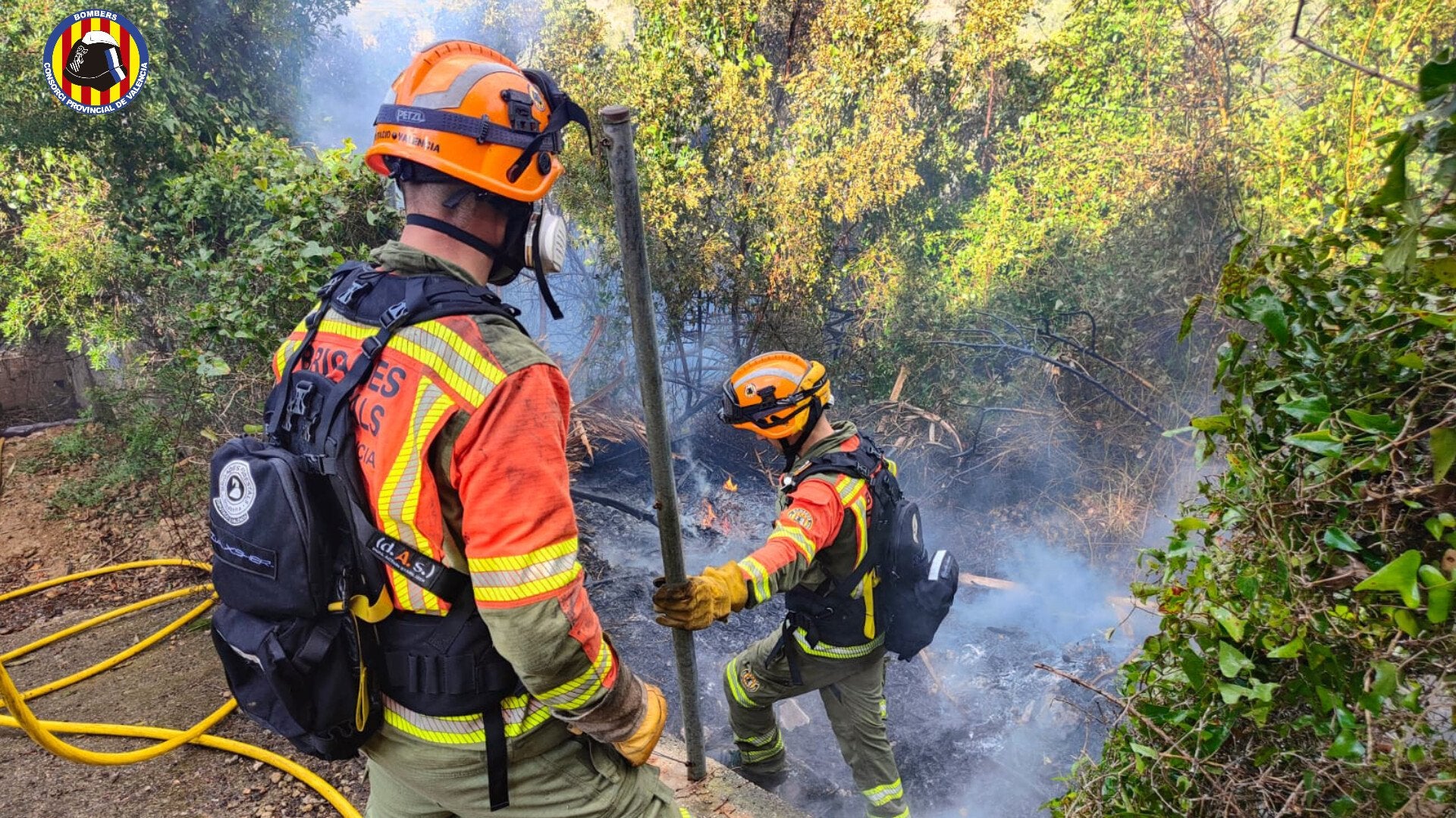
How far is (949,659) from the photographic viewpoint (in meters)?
5.84

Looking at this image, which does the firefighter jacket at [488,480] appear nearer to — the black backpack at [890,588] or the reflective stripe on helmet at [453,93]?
the reflective stripe on helmet at [453,93]

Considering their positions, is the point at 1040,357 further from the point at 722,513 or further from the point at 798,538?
the point at 798,538

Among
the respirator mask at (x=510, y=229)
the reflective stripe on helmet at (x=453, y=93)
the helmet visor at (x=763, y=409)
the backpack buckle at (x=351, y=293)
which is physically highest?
the reflective stripe on helmet at (x=453, y=93)

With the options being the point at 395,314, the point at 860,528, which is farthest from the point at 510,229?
the point at 860,528

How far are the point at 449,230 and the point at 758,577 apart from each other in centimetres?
171

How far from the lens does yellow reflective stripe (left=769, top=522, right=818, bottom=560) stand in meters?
3.05

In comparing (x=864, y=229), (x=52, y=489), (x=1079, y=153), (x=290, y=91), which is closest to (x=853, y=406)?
(x=864, y=229)

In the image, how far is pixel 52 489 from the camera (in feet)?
28.9

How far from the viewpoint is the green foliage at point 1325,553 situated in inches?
48.2

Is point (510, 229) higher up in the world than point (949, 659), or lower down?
higher up

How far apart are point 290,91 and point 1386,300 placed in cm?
1190

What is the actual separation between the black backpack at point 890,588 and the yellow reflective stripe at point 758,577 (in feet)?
2.83

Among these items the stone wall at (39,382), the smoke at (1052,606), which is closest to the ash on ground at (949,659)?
the smoke at (1052,606)

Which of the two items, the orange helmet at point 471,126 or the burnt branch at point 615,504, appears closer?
the orange helmet at point 471,126
